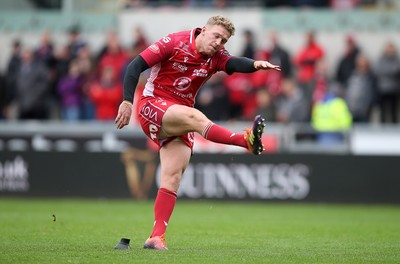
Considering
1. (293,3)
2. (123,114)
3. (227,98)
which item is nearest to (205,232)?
(123,114)

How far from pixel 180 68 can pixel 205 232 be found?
3.04m

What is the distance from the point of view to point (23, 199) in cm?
1919

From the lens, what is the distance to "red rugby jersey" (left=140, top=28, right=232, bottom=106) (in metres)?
9.73

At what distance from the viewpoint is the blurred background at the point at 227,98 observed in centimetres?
1895

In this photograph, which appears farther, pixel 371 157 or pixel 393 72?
pixel 393 72

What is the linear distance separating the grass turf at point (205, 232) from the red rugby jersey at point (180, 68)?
5.34 feet

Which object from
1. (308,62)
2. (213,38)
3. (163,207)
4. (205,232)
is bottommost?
(205,232)

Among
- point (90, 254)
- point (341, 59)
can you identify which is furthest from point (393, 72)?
point (90, 254)

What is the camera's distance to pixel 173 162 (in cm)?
977

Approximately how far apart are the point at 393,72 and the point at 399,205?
11.2ft

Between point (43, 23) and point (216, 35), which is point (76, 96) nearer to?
point (43, 23)

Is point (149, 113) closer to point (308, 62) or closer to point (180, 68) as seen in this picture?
point (180, 68)

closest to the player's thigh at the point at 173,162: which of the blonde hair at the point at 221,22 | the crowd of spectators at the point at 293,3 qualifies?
the blonde hair at the point at 221,22

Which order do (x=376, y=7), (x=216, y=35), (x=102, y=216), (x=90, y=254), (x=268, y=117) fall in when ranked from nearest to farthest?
(x=90, y=254) < (x=216, y=35) < (x=102, y=216) < (x=268, y=117) < (x=376, y=7)
